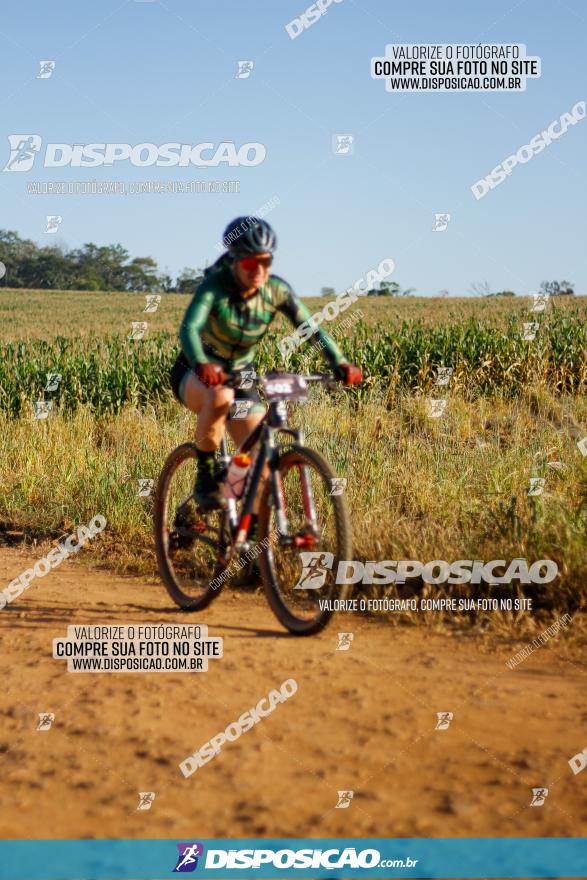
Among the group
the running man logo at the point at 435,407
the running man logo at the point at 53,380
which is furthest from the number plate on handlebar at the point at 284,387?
the running man logo at the point at 53,380

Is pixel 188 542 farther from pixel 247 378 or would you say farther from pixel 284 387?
pixel 284 387

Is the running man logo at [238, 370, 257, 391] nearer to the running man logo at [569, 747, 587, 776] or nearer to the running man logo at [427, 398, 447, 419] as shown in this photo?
the running man logo at [569, 747, 587, 776]

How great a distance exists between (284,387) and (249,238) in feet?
2.77

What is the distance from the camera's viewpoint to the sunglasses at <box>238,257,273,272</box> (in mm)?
5066

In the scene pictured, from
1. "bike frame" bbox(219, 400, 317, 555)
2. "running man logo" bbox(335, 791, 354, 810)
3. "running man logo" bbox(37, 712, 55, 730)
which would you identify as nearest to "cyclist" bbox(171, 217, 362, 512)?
"bike frame" bbox(219, 400, 317, 555)

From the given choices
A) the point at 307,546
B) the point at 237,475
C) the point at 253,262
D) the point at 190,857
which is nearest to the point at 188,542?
the point at 237,475

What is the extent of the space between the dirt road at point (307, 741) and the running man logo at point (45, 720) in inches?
1.8

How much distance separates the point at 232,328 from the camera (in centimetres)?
530

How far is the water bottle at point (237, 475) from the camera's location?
Result: 5.28 meters

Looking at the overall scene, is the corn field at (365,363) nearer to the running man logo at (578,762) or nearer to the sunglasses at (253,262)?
the sunglasses at (253,262)

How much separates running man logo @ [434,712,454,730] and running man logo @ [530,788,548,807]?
1.99 ft

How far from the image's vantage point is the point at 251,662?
473cm

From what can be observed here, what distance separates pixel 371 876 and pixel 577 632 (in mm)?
2411

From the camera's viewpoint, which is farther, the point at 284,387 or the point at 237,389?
the point at 237,389
